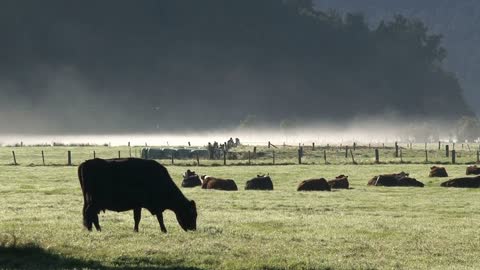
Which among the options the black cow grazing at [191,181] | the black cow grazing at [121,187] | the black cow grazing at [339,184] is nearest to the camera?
the black cow grazing at [121,187]

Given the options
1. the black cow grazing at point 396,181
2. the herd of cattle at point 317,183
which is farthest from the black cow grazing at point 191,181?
the black cow grazing at point 396,181

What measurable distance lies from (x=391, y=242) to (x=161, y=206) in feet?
22.9

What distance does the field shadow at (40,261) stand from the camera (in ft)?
60.2

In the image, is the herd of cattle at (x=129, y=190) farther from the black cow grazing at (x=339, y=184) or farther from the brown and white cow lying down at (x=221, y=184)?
the black cow grazing at (x=339, y=184)

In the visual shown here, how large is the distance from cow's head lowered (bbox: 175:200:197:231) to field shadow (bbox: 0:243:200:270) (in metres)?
5.19

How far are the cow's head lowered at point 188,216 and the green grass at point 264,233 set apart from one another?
31 cm

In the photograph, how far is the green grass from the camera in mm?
19391

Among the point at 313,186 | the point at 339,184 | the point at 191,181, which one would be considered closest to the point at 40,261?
the point at 313,186

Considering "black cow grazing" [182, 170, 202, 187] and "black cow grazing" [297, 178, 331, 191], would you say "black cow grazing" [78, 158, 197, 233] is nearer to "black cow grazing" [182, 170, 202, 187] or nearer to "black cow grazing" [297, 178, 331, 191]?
"black cow grazing" [297, 178, 331, 191]

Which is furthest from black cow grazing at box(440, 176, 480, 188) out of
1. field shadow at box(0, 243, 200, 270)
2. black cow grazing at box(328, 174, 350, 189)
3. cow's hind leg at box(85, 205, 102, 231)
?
field shadow at box(0, 243, 200, 270)

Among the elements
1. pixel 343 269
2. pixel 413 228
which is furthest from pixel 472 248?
pixel 343 269

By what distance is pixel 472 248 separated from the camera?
22.8 metres

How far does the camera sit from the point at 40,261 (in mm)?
18938

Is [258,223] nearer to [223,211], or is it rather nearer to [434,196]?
[223,211]
